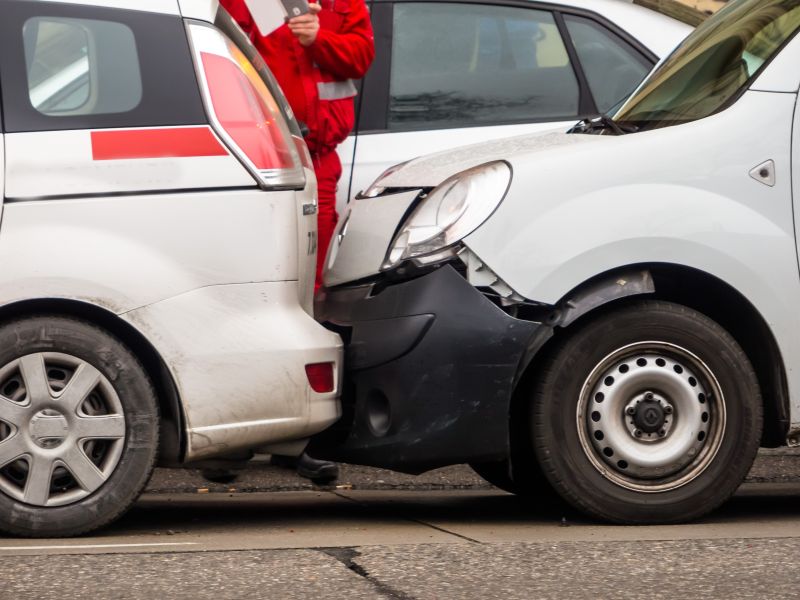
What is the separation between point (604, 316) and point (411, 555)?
3.54 feet

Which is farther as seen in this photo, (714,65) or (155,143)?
(714,65)

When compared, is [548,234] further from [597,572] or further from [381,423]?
[597,572]

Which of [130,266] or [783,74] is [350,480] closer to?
[130,266]

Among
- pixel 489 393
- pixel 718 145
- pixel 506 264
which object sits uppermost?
pixel 718 145

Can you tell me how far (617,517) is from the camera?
5.01 meters

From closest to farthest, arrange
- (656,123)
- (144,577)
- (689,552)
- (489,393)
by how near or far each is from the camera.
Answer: (144,577)
(689,552)
(489,393)
(656,123)

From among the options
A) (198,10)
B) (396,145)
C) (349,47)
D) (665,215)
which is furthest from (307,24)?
(665,215)

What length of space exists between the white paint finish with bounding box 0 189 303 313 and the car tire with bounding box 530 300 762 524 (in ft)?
3.06

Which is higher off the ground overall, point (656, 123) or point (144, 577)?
point (656, 123)

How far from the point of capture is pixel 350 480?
6633 millimetres

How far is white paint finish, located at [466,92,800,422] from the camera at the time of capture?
16.2 feet

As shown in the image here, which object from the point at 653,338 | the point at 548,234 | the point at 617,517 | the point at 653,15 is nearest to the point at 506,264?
the point at 548,234

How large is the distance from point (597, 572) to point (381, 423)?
1.08 meters

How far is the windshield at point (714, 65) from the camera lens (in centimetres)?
526
